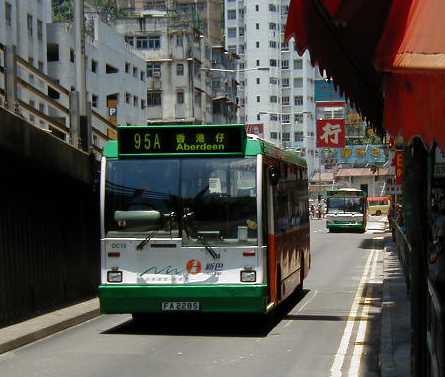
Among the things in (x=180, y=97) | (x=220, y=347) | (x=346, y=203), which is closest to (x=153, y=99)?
(x=180, y=97)

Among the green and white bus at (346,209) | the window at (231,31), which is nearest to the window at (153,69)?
the green and white bus at (346,209)

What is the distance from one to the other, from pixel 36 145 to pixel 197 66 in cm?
6524

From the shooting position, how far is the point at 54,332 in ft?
40.0

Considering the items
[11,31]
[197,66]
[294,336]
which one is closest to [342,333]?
[294,336]

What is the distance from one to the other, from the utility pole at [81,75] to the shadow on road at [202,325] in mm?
4830

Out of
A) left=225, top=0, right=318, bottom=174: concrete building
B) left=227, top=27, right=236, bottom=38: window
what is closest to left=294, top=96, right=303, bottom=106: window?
left=225, top=0, right=318, bottom=174: concrete building

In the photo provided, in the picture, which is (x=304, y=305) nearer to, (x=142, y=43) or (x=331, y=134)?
(x=331, y=134)

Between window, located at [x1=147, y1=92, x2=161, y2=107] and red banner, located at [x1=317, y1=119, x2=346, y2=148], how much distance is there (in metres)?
46.9

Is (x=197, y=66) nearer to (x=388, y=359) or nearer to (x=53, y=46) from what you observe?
(x=53, y=46)

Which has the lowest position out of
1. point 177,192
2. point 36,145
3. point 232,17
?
point 177,192

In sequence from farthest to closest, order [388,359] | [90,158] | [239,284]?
1. [90,158]
2. [239,284]
3. [388,359]

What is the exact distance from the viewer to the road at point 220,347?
366 inches

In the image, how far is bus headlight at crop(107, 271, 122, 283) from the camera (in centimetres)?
1162

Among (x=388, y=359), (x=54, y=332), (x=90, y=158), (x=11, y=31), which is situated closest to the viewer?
(x=388, y=359)
